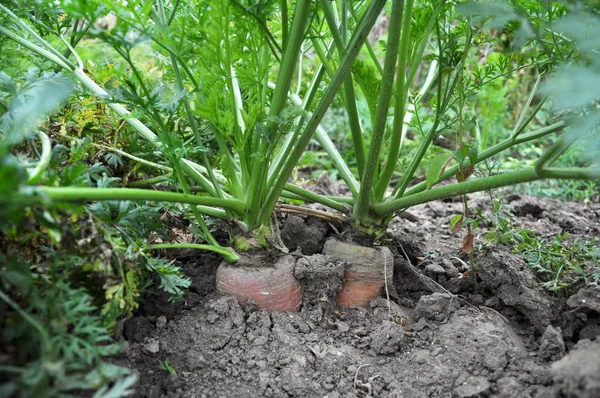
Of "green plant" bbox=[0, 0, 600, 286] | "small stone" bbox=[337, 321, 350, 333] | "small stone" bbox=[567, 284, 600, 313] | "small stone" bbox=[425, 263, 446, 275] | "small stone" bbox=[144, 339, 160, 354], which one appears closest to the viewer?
"green plant" bbox=[0, 0, 600, 286]

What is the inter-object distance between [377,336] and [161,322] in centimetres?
59

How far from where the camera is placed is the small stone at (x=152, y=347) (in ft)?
4.32

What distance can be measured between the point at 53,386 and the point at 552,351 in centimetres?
115

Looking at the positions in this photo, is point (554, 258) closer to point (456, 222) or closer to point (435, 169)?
point (456, 222)

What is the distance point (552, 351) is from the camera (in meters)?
1.34

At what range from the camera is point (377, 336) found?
146cm

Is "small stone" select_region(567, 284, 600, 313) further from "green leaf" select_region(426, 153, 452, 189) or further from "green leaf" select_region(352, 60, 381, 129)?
"green leaf" select_region(352, 60, 381, 129)

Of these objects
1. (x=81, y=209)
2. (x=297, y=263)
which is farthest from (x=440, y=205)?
(x=81, y=209)

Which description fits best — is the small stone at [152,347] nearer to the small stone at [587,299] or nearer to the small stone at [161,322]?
the small stone at [161,322]

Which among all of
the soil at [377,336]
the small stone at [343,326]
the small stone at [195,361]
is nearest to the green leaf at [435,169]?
the soil at [377,336]

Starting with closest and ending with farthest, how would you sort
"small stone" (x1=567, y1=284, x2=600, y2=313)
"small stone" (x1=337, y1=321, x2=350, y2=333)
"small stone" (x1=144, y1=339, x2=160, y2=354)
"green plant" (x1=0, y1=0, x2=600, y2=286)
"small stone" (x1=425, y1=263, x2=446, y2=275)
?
"green plant" (x1=0, y1=0, x2=600, y2=286)
"small stone" (x1=144, y1=339, x2=160, y2=354)
"small stone" (x1=567, y1=284, x2=600, y2=313)
"small stone" (x1=337, y1=321, x2=350, y2=333)
"small stone" (x1=425, y1=263, x2=446, y2=275)

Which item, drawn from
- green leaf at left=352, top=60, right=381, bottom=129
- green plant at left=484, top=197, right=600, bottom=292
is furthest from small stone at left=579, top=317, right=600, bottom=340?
green leaf at left=352, top=60, right=381, bottom=129

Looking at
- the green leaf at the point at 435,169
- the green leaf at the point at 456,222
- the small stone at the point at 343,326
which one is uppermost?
the green leaf at the point at 435,169

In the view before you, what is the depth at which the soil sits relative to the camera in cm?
128
